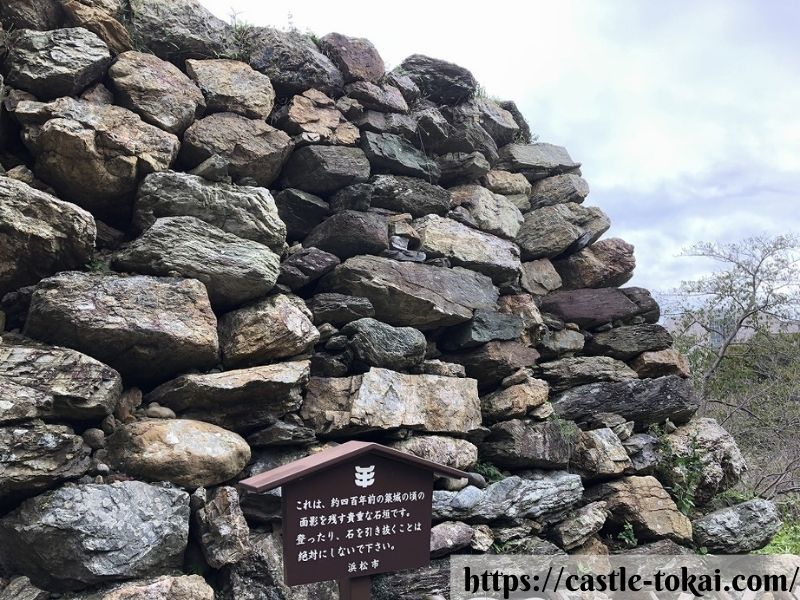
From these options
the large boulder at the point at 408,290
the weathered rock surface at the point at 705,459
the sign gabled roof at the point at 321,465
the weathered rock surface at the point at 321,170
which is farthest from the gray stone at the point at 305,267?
the weathered rock surface at the point at 705,459

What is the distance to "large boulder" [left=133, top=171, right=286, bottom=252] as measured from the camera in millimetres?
6887

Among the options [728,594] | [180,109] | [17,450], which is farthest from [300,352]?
[728,594]

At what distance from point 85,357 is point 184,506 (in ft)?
5.51

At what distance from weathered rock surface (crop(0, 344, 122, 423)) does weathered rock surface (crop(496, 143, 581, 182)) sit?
7.73 m

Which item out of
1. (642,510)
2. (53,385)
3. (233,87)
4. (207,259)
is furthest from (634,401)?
(53,385)

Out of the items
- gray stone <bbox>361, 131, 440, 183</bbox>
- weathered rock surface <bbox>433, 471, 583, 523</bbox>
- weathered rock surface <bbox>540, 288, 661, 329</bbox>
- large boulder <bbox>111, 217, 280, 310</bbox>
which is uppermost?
gray stone <bbox>361, 131, 440, 183</bbox>

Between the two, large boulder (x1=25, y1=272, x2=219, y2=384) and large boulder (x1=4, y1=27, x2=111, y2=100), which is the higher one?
large boulder (x1=4, y1=27, x2=111, y2=100)

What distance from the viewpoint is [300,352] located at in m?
7.01

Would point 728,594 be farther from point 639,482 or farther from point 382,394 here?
point 382,394

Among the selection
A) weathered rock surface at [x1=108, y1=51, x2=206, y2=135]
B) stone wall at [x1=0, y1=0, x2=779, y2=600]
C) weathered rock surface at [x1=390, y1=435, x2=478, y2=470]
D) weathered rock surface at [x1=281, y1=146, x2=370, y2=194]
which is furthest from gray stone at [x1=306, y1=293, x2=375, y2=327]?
weathered rock surface at [x1=108, y1=51, x2=206, y2=135]

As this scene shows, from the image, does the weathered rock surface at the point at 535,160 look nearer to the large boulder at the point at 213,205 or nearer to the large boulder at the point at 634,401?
the large boulder at the point at 634,401

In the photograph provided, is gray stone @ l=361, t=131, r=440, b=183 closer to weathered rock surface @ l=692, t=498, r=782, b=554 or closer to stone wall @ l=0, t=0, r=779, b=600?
stone wall @ l=0, t=0, r=779, b=600

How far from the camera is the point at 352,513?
4.11m

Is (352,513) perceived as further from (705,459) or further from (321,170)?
(705,459)
